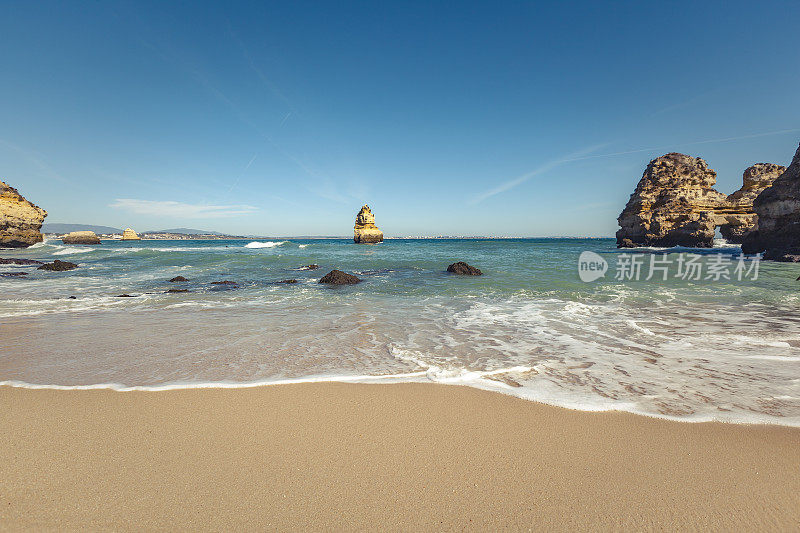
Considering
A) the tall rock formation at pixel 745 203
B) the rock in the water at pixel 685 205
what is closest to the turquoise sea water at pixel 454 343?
the rock in the water at pixel 685 205

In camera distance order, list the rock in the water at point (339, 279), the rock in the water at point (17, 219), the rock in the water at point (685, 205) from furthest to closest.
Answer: the rock in the water at point (685, 205)
the rock in the water at point (17, 219)
the rock in the water at point (339, 279)

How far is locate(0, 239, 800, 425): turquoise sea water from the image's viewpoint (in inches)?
136

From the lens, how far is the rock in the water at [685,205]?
39.0m

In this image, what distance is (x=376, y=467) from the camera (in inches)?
82.7

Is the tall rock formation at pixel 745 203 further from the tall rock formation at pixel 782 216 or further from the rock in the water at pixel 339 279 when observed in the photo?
the rock in the water at pixel 339 279

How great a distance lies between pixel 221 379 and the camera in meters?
3.59

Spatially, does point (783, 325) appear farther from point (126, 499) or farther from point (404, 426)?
point (126, 499)

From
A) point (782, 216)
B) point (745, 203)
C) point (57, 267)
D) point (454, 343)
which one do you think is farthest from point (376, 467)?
point (745, 203)

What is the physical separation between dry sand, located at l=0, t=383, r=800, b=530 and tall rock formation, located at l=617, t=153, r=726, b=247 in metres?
49.9

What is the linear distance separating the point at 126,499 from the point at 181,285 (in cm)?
1283

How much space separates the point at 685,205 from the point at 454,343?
50682mm

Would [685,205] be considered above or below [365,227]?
above

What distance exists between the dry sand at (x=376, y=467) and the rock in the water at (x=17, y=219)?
4896 cm

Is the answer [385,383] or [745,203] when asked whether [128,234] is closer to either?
[385,383]
